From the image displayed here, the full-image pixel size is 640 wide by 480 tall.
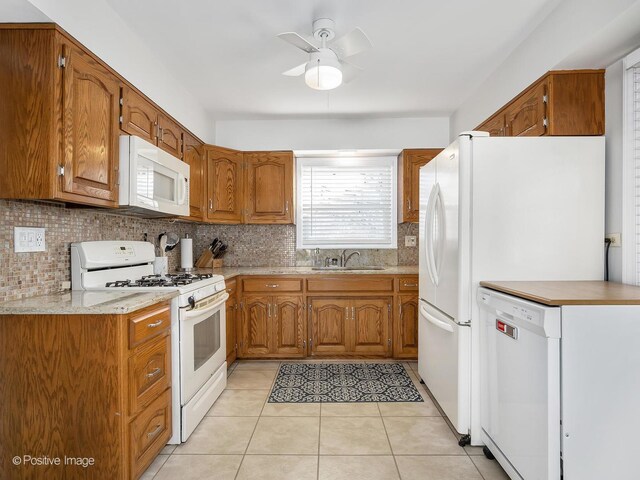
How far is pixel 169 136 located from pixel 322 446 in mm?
2342

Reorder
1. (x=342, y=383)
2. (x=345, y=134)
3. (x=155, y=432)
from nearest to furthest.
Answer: (x=155, y=432), (x=342, y=383), (x=345, y=134)

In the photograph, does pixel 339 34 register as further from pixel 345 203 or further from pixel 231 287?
pixel 231 287

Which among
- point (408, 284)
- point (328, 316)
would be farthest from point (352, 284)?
point (408, 284)

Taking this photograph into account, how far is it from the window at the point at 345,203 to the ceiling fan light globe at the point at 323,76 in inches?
74.8

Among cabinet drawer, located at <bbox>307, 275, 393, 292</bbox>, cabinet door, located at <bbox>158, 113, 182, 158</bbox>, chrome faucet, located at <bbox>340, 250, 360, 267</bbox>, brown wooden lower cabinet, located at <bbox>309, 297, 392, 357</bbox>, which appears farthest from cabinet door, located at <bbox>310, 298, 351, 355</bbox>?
cabinet door, located at <bbox>158, 113, 182, 158</bbox>

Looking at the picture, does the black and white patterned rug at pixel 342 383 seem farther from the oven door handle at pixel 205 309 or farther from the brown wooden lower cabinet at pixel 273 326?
the oven door handle at pixel 205 309

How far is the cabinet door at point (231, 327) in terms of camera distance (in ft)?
10.8

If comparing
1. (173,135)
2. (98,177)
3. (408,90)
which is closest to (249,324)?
(173,135)

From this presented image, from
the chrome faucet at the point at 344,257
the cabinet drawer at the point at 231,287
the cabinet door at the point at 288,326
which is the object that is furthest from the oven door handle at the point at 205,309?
the chrome faucet at the point at 344,257

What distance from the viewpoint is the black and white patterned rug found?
2750 mm

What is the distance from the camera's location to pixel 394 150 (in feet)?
12.8

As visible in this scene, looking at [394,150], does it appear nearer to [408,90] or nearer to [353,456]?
[408,90]

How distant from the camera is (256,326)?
3.55 metres

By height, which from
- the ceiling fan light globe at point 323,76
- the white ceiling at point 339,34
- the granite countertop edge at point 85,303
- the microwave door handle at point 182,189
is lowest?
the granite countertop edge at point 85,303
